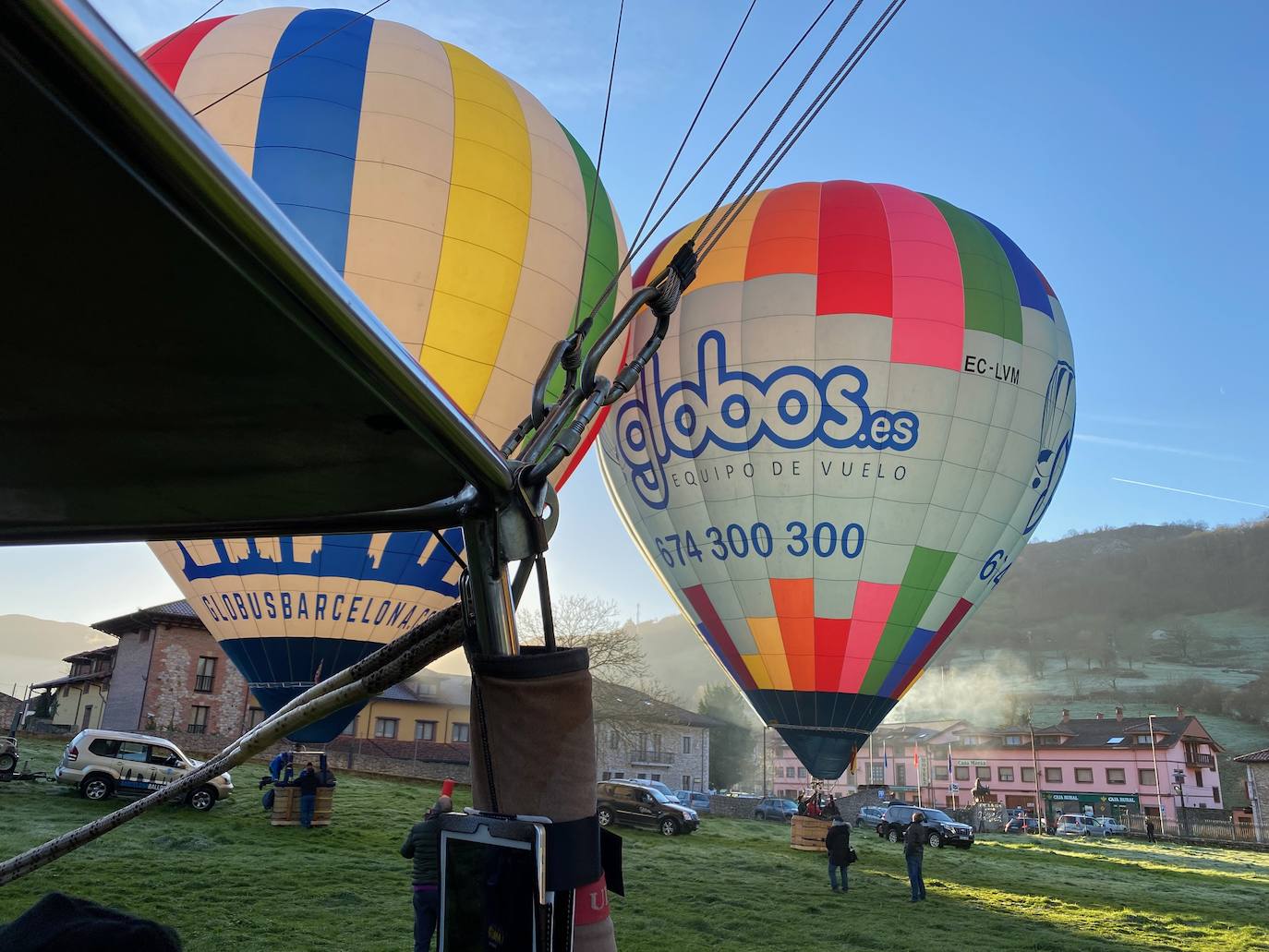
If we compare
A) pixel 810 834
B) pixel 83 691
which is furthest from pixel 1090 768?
pixel 83 691

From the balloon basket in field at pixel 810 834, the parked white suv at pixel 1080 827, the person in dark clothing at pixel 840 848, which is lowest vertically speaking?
the parked white suv at pixel 1080 827

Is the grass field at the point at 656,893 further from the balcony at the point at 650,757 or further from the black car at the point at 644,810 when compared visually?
the balcony at the point at 650,757

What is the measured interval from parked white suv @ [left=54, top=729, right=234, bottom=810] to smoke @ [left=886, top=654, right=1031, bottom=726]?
97.0 meters

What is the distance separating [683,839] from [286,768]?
8.26m

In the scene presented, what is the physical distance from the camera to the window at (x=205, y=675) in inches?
1421

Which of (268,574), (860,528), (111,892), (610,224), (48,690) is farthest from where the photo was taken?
(48,690)

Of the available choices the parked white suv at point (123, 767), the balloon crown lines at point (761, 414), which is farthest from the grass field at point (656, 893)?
the balloon crown lines at point (761, 414)

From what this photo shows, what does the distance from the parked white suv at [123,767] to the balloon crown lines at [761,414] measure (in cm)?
883

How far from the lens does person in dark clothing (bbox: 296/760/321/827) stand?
14.8 m

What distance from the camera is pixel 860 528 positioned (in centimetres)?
1477

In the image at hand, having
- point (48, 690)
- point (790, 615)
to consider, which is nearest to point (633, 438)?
point (790, 615)

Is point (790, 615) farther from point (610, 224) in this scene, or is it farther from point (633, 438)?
point (610, 224)

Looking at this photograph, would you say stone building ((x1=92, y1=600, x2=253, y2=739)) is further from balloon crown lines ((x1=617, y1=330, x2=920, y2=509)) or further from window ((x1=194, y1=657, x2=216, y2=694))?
balloon crown lines ((x1=617, y1=330, x2=920, y2=509))

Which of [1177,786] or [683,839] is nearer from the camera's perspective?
[683,839]
